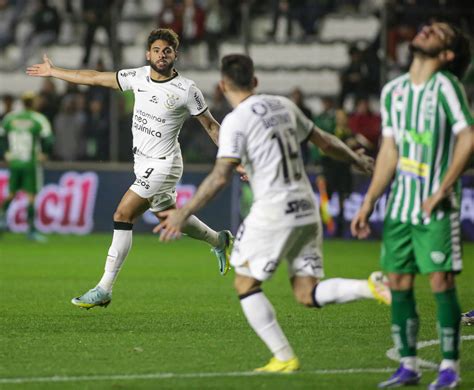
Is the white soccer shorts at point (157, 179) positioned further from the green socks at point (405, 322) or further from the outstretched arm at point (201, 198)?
the green socks at point (405, 322)

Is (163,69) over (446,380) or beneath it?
over

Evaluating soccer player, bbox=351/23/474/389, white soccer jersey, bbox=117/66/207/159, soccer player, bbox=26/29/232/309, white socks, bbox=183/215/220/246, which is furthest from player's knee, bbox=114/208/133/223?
soccer player, bbox=351/23/474/389

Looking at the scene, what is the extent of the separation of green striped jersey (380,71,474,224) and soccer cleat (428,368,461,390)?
2.87 feet

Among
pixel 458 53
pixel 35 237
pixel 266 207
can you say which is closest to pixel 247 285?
pixel 266 207

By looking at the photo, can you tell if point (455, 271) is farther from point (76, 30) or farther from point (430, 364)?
point (76, 30)

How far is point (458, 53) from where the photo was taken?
274 inches

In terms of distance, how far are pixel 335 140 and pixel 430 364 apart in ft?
5.26

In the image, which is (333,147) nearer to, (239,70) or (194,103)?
(239,70)

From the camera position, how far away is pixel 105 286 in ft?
34.1

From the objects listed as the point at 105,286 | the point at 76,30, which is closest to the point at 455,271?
the point at 105,286

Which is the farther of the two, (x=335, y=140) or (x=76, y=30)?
(x=76, y=30)

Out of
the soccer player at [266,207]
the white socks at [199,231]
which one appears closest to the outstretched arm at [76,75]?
the white socks at [199,231]

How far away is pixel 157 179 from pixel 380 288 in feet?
12.8

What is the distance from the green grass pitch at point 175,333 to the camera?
7.14 meters
